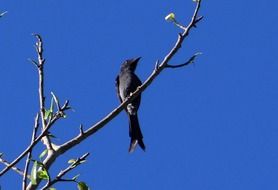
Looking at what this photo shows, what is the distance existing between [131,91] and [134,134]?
1228 mm

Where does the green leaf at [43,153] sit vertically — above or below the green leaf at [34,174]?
above

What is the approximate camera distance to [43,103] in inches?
139

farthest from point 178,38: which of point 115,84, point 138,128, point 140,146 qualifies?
point 115,84

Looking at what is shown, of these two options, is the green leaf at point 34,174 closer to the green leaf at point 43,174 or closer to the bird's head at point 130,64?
the green leaf at point 43,174

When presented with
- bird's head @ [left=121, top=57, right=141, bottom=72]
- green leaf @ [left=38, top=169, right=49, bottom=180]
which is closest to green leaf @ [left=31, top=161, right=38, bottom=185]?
green leaf @ [left=38, top=169, right=49, bottom=180]

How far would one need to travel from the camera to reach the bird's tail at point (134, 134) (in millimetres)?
7302

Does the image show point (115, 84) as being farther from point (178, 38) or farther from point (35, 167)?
point (35, 167)

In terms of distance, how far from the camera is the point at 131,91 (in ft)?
28.7

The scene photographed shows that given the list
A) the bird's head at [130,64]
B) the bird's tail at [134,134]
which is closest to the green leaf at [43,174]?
the bird's tail at [134,134]

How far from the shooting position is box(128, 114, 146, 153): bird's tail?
7.30m

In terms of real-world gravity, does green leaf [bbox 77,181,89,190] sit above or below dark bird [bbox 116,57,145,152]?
below

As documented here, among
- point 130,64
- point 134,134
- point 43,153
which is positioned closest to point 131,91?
point 130,64

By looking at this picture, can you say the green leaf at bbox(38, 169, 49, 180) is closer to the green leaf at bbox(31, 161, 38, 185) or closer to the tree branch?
the green leaf at bbox(31, 161, 38, 185)

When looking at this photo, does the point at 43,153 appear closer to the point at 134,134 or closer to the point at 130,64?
the point at 134,134
